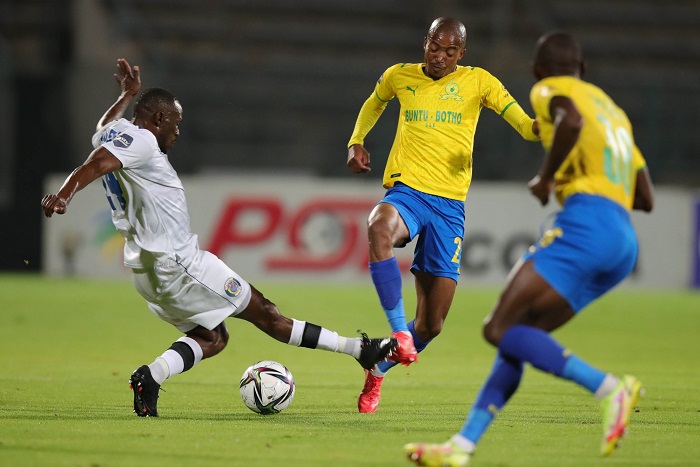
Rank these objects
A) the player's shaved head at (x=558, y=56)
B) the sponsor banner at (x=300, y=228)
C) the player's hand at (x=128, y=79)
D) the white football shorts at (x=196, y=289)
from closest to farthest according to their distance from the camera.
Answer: the player's shaved head at (x=558, y=56) → the white football shorts at (x=196, y=289) → the player's hand at (x=128, y=79) → the sponsor banner at (x=300, y=228)

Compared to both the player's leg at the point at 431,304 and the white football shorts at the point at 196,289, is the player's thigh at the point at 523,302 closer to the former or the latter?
the white football shorts at the point at 196,289

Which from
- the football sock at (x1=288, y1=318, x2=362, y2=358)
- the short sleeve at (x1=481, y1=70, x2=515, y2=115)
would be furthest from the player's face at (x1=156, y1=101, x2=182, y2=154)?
the short sleeve at (x1=481, y1=70, x2=515, y2=115)

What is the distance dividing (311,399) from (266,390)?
80cm

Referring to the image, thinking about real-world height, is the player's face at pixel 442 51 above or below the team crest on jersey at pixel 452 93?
above

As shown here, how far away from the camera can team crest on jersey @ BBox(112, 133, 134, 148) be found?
6012 mm

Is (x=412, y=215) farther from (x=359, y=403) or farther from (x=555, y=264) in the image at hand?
(x=555, y=264)

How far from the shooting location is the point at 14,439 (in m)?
5.24

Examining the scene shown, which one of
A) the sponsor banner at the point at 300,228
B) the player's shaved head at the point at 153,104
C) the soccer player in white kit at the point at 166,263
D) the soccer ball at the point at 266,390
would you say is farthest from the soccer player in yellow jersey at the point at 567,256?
the sponsor banner at the point at 300,228

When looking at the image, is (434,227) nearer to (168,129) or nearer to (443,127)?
(443,127)


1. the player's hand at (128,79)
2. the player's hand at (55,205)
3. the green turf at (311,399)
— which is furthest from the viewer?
the player's hand at (128,79)

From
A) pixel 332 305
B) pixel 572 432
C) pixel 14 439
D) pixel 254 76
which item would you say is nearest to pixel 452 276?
pixel 572 432

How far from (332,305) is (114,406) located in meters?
7.94

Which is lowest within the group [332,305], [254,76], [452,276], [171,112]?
[332,305]

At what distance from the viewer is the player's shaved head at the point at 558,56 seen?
4.87 meters
